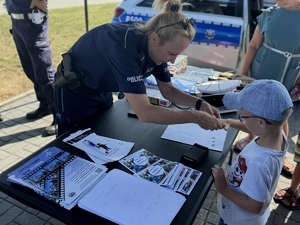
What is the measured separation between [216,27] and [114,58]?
231cm

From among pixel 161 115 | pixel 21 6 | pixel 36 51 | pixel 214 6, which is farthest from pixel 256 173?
pixel 214 6

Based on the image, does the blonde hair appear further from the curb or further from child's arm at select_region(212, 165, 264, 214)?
the curb

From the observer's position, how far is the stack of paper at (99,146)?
1.43 meters

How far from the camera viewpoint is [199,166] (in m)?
1.41

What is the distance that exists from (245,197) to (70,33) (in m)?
6.35

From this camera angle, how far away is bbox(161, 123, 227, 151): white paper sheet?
160cm

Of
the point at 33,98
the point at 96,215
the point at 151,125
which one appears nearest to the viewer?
the point at 96,215

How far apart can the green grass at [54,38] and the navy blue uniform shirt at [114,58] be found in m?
2.53

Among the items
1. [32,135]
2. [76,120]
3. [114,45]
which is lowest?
[32,135]

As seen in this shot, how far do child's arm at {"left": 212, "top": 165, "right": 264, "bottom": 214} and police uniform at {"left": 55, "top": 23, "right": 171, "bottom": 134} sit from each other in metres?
0.53

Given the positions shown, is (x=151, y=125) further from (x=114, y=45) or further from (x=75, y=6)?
(x=75, y=6)

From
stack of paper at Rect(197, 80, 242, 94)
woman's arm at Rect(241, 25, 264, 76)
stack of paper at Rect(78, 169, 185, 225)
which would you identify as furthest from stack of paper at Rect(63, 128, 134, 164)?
woman's arm at Rect(241, 25, 264, 76)

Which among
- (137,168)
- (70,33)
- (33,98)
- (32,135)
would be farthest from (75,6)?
(137,168)

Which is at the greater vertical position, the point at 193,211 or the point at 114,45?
the point at 114,45
